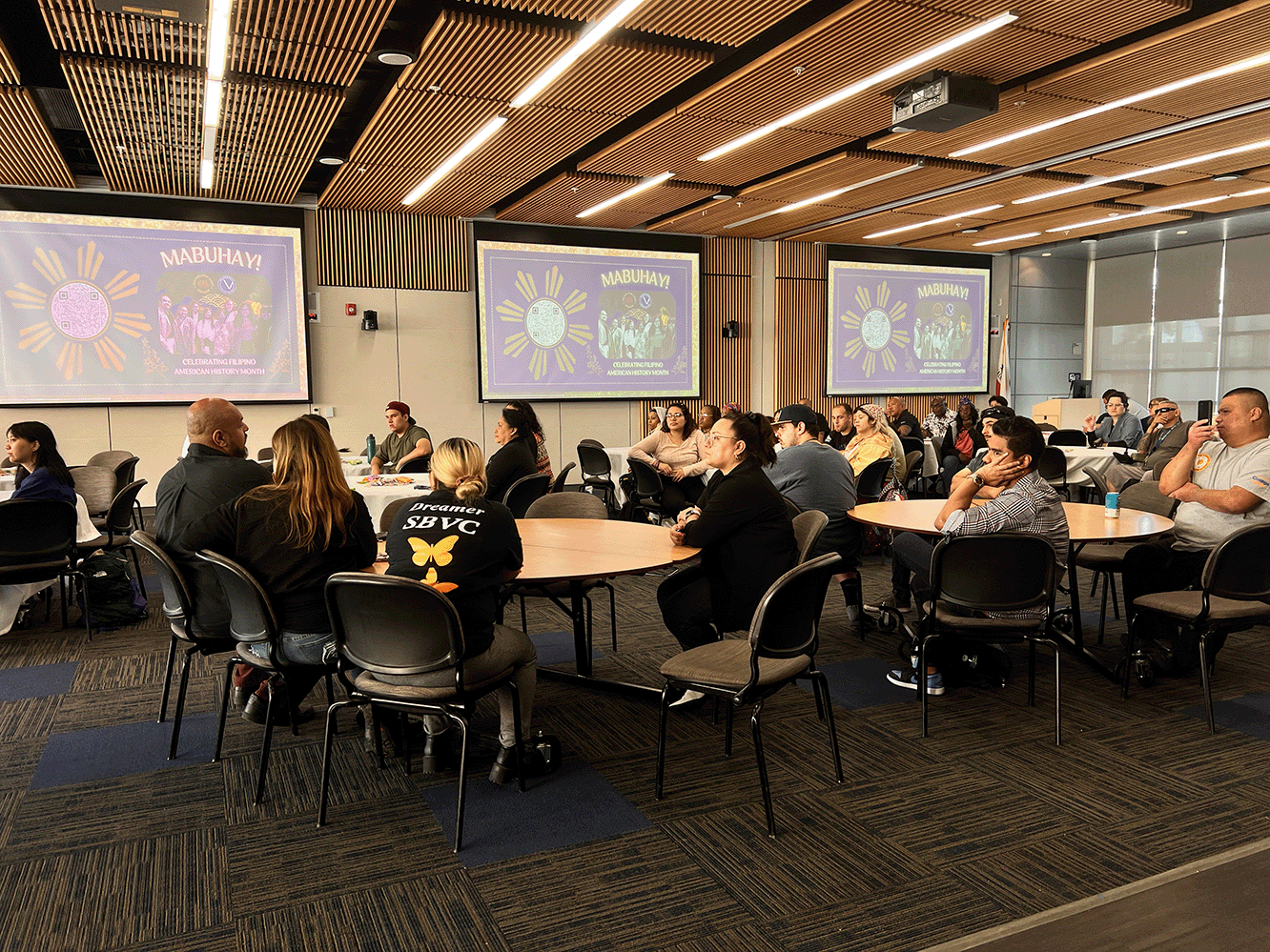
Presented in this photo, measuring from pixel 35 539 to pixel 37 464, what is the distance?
557 millimetres

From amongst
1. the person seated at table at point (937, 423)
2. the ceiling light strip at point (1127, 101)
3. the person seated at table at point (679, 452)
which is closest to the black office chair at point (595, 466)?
the person seated at table at point (679, 452)

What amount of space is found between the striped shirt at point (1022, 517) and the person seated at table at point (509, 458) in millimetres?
3071

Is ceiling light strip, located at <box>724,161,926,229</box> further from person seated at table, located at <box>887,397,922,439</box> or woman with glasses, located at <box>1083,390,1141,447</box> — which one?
woman with glasses, located at <box>1083,390,1141,447</box>

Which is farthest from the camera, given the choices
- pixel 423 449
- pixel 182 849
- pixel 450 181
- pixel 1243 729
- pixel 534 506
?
pixel 450 181

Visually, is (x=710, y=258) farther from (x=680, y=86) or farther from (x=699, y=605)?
(x=699, y=605)

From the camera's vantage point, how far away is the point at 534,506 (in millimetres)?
4836

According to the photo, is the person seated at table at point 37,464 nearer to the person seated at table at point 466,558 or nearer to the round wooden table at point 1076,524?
the person seated at table at point 466,558

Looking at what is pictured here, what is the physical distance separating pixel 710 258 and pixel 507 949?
10.8 m

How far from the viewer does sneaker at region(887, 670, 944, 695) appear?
13.5ft

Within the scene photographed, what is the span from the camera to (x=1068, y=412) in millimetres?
12188

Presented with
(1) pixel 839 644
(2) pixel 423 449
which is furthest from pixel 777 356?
(1) pixel 839 644

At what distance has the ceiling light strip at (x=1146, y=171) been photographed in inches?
304

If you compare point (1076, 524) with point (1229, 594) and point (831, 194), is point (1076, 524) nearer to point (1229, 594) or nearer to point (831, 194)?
point (1229, 594)

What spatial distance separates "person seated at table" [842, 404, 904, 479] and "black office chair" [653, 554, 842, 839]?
3.79 meters
